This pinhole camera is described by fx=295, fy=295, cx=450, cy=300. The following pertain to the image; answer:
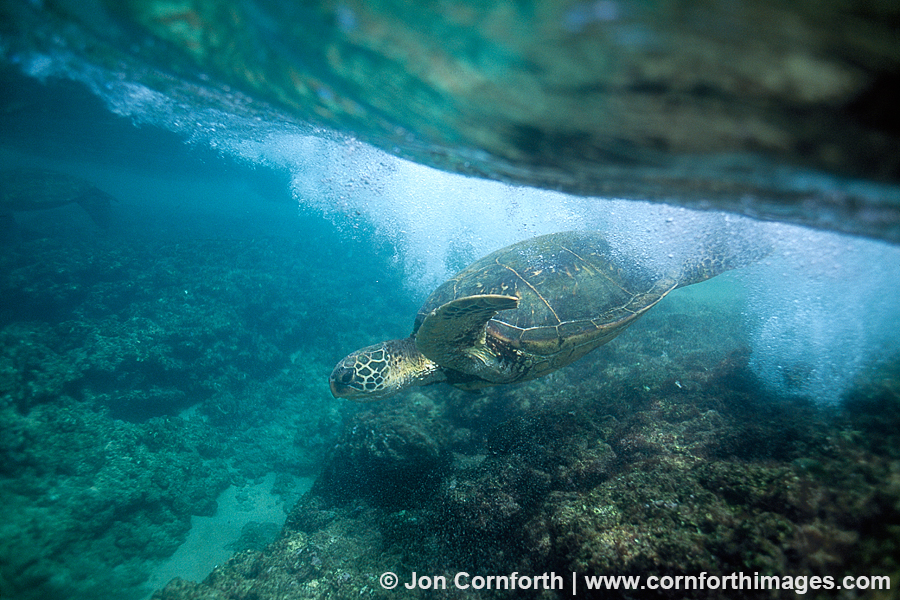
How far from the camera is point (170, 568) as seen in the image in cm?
594

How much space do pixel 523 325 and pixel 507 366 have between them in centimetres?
67

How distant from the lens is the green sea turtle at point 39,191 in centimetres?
1412

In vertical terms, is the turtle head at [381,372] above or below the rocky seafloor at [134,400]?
above

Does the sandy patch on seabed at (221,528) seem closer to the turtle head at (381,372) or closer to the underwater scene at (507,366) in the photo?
the underwater scene at (507,366)

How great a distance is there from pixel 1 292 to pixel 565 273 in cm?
1718

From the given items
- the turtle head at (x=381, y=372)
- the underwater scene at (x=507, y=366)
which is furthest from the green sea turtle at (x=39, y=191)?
the turtle head at (x=381, y=372)

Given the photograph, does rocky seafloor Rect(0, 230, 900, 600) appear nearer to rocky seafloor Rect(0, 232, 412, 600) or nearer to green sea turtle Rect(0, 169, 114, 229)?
rocky seafloor Rect(0, 232, 412, 600)

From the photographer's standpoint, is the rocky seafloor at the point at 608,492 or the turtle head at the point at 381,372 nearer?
A: the rocky seafloor at the point at 608,492

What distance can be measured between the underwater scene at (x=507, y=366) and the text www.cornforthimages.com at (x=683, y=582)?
0.01 meters

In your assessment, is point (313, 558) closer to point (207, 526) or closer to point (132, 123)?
point (207, 526)

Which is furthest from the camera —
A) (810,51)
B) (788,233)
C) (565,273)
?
(788,233)

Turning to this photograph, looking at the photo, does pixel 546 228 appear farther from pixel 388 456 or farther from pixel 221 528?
A: pixel 221 528

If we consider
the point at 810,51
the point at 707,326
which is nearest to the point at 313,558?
the point at 810,51

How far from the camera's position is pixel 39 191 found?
48.1ft
